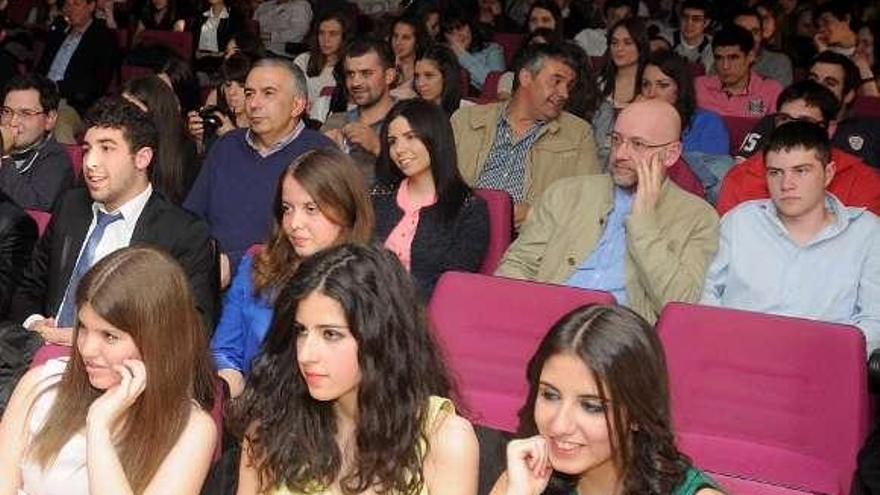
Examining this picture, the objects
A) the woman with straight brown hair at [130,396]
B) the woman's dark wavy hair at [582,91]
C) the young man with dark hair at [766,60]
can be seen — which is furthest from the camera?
the young man with dark hair at [766,60]

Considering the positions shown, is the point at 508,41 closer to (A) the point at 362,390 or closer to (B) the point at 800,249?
(B) the point at 800,249

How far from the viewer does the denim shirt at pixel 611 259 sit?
3.70 m

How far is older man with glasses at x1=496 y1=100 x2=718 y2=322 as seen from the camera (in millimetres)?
3473

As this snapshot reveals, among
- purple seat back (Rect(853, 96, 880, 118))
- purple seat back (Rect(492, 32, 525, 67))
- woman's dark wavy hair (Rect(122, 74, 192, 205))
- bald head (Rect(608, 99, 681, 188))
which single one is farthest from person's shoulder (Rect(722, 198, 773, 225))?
purple seat back (Rect(492, 32, 525, 67))

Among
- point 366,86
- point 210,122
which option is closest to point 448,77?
point 366,86

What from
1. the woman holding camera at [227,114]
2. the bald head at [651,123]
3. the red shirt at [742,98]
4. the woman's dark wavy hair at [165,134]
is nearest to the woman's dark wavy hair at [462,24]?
the red shirt at [742,98]

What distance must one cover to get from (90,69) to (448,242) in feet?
13.5

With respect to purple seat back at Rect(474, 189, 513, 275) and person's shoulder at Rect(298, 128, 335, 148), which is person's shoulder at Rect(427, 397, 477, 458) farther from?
person's shoulder at Rect(298, 128, 335, 148)

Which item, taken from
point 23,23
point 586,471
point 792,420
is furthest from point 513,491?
point 23,23

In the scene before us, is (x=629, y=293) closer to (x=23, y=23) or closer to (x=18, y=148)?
(x=18, y=148)

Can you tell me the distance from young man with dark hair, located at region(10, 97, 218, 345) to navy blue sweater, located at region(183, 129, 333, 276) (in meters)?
0.69

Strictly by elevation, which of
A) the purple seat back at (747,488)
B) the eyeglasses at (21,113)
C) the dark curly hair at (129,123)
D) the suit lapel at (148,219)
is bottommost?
the purple seat back at (747,488)

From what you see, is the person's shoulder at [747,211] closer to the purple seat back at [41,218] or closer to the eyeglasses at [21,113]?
the purple seat back at [41,218]

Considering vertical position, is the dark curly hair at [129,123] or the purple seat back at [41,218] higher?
the dark curly hair at [129,123]
